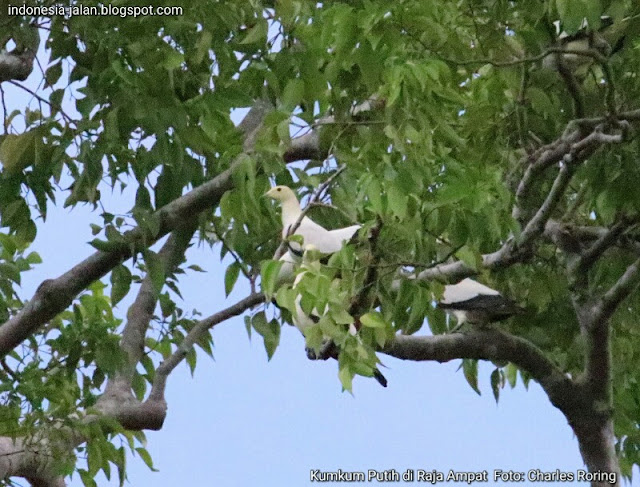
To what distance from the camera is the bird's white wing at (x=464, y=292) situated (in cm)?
518

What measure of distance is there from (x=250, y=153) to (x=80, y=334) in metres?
1.43

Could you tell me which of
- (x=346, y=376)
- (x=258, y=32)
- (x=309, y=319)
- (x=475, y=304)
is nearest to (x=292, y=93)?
(x=258, y=32)

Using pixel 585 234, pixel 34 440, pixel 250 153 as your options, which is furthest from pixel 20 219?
pixel 585 234

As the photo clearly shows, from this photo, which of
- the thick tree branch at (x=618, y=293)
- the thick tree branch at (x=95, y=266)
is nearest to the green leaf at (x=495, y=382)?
the thick tree branch at (x=618, y=293)

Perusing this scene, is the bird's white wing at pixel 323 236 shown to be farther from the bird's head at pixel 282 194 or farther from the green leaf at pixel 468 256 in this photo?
the green leaf at pixel 468 256

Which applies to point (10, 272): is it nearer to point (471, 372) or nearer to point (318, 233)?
point (318, 233)

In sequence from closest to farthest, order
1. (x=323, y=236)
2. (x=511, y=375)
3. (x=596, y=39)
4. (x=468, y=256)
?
(x=468, y=256), (x=596, y=39), (x=323, y=236), (x=511, y=375)

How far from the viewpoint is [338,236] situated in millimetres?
4453

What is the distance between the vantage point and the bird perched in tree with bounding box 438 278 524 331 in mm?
4996

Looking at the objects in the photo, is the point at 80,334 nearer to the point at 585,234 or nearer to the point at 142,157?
the point at 142,157

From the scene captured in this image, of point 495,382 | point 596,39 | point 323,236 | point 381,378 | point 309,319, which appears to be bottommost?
point 381,378

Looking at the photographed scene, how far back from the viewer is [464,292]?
17.1 feet

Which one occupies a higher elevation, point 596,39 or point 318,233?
point 596,39

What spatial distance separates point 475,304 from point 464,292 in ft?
0.41
